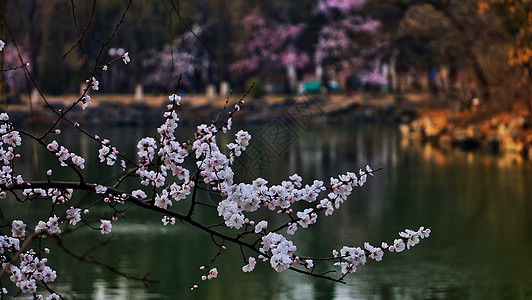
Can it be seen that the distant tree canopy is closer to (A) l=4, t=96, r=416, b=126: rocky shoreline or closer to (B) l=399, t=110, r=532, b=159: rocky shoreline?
(A) l=4, t=96, r=416, b=126: rocky shoreline

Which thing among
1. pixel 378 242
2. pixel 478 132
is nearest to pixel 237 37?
pixel 478 132

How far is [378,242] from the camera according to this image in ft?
37.3

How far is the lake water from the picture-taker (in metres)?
8.76

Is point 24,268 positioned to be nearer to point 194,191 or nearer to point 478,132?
point 194,191

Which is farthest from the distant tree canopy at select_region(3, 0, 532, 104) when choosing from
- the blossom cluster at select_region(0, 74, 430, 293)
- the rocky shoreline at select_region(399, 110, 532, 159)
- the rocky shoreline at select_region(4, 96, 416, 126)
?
the blossom cluster at select_region(0, 74, 430, 293)

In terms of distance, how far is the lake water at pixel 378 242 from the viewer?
8.76 metres

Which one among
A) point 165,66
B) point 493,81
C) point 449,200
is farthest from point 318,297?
point 165,66

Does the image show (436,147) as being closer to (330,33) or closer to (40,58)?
(330,33)

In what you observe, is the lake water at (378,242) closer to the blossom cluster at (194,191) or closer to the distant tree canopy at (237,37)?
the blossom cluster at (194,191)

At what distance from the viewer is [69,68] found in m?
44.2

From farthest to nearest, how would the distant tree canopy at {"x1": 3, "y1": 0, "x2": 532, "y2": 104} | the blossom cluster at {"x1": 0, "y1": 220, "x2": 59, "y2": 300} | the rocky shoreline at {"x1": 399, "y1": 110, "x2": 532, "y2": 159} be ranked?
the distant tree canopy at {"x1": 3, "y1": 0, "x2": 532, "y2": 104} → the rocky shoreline at {"x1": 399, "y1": 110, "x2": 532, "y2": 159} → the blossom cluster at {"x1": 0, "y1": 220, "x2": 59, "y2": 300}

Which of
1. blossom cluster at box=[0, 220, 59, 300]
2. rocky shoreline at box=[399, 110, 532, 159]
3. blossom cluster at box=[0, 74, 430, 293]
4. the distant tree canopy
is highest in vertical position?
the distant tree canopy

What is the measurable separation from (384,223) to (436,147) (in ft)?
43.3

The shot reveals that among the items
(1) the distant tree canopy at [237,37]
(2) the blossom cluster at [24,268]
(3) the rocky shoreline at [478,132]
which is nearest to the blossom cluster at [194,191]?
(2) the blossom cluster at [24,268]
